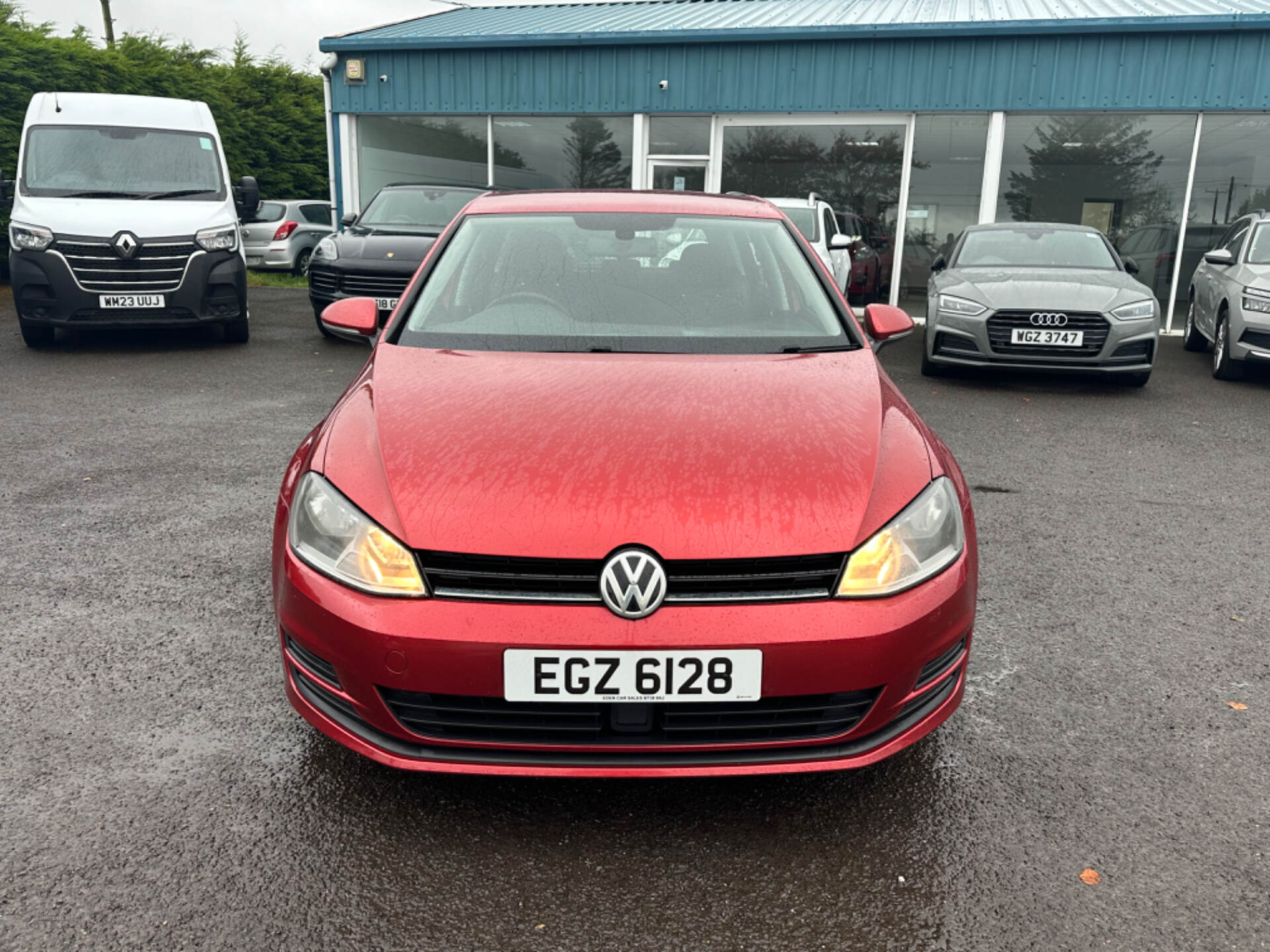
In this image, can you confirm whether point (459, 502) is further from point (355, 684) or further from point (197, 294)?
point (197, 294)

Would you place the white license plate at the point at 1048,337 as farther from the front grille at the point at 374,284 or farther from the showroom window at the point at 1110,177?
the showroom window at the point at 1110,177

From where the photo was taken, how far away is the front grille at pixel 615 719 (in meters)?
2.19

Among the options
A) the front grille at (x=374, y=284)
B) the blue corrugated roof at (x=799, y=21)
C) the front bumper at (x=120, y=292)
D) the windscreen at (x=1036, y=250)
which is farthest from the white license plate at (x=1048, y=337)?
the front bumper at (x=120, y=292)

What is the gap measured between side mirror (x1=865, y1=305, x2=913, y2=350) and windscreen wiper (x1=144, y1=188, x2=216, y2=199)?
805 centimetres

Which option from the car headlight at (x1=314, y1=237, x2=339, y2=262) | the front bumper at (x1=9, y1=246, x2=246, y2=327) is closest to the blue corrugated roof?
the car headlight at (x1=314, y1=237, x2=339, y2=262)

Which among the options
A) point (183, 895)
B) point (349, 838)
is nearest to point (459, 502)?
point (349, 838)

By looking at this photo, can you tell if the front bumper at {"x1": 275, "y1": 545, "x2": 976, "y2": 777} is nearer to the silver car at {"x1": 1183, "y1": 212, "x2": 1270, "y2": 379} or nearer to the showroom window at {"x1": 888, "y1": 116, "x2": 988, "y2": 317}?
the silver car at {"x1": 1183, "y1": 212, "x2": 1270, "y2": 379}

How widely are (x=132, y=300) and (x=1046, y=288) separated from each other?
7.80 meters

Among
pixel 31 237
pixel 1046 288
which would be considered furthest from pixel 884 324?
pixel 31 237

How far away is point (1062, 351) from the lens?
27.8 feet

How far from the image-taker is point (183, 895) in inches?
85.4

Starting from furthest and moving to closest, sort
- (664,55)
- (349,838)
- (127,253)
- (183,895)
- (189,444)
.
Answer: (664,55), (127,253), (189,444), (349,838), (183,895)

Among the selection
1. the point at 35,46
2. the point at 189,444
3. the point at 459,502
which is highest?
the point at 35,46

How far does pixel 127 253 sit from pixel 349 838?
8157 millimetres
